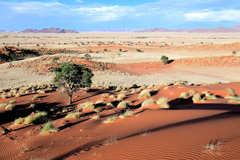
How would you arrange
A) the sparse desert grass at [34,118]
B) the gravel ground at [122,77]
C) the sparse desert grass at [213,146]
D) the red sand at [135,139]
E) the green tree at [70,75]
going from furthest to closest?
the gravel ground at [122,77] → the green tree at [70,75] → the sparse desert grass at [34,118] → the red sand at [135,139] → the sparse desert grass at [213,146]

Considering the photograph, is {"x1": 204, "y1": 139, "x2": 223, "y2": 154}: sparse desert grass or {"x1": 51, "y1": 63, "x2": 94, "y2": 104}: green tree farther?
{"x1": 51, "y1": 63, "x2": 94, "y2": 104}: green tree

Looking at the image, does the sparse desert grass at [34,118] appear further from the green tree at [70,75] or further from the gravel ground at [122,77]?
the gravel ground at [122,77]

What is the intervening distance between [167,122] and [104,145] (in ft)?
11.3

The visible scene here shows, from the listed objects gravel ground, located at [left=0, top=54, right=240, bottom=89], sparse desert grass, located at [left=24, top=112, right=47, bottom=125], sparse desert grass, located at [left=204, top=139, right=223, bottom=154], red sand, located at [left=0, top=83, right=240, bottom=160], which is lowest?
gravel ground, located at [left=0, top=54, right=240, bottom=89]

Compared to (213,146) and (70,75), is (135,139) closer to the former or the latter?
(213,146)

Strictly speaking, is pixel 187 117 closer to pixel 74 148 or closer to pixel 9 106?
pixel 74 148

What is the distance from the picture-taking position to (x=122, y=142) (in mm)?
6148

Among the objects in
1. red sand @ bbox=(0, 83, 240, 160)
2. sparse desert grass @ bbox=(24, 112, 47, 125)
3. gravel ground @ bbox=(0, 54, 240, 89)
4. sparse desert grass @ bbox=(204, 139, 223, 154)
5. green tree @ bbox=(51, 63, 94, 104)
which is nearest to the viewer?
sparse desert grass @ bbox=(204, 139, 223, 154)

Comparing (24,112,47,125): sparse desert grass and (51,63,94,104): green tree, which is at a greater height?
(51,63,94,104): green tree

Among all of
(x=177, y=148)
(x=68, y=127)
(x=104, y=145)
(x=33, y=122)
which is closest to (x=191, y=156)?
(x=177, y=148)

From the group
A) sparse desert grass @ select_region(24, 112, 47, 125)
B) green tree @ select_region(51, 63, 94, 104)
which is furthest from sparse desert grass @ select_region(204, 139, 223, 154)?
green tree @ select_region(51, 63, 94, 104)

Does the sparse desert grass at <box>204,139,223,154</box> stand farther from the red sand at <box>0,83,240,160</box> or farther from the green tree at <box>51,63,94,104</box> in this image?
the green tree at <box>51,63,94,104</box>

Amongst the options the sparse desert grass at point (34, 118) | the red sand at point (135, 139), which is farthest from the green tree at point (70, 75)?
the red sand at point (135, 139)

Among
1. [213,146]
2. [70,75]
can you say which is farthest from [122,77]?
[213,146]
